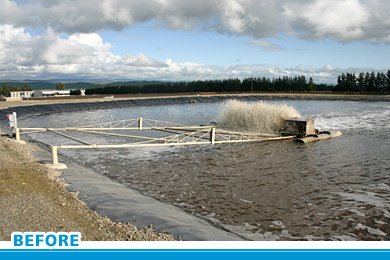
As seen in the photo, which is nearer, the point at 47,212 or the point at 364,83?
the point at 47,212

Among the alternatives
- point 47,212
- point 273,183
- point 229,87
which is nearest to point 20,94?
point 229,87

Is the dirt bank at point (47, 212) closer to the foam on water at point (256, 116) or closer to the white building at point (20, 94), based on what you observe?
the foam on water at point (256, 116)

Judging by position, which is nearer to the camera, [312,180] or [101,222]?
[101,222]

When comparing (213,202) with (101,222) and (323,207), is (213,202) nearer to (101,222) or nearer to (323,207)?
(323,207)

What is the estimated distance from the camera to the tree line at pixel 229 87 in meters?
163

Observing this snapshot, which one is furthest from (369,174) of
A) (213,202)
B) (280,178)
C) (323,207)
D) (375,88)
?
(375,88)

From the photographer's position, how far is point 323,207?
1234 cm

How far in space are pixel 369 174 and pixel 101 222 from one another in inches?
535

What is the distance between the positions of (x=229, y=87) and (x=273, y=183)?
6299 inches

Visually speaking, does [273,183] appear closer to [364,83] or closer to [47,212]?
[47,212]

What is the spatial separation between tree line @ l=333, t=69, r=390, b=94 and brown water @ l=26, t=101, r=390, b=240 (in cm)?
13151

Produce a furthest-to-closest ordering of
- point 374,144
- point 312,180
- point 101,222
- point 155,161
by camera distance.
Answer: point 374,144 → point 155,161 → point 312,180 → point 101,222

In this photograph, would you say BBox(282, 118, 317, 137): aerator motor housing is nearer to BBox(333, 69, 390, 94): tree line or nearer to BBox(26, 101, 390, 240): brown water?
BBox(26, 101, 390, 240): brown water

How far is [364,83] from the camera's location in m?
145
